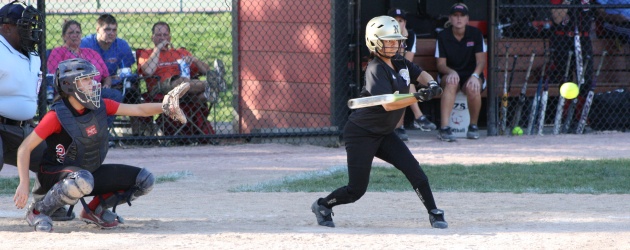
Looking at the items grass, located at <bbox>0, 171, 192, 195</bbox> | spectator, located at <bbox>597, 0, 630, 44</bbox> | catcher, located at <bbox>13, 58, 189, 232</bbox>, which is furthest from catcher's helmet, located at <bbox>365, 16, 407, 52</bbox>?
spectator, located at <bbox>597, 0, 630, 44</bbox>

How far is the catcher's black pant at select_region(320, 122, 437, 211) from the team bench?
18.4 feet

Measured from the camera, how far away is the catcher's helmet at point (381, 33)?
20.0 feet

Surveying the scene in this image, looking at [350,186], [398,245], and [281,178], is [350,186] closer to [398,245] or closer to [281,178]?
[398,245]

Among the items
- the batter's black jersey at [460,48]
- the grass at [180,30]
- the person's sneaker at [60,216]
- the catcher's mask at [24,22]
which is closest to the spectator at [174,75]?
the batter's black jersey at [460,48]

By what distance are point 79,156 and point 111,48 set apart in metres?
5.06

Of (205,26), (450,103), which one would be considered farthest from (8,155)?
(205,26)

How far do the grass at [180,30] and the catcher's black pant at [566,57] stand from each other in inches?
258

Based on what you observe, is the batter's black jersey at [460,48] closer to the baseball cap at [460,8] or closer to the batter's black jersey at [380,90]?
the baseball cap at [460,8]

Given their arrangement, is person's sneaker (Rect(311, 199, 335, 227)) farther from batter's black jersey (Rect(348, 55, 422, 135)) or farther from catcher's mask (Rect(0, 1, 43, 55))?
catcher's mask (Rect(0, 1, 43, 55))

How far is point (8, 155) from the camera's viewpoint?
653 centimetres

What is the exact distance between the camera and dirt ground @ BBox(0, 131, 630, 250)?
565 centimetres

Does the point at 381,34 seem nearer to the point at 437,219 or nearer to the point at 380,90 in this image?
the point at 380,90

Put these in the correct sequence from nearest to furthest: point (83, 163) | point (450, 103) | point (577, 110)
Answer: point (83, 163)
point (450, 103)
point (577, 110)

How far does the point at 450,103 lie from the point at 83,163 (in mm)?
→ 5856
